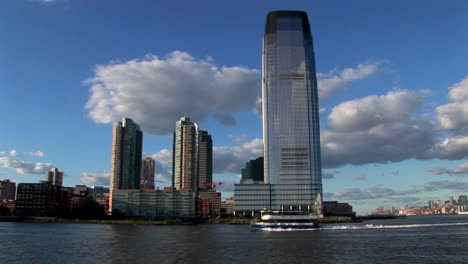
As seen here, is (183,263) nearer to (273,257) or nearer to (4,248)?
(273,257)

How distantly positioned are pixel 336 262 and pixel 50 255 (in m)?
61.2

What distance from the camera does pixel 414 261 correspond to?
290 ft

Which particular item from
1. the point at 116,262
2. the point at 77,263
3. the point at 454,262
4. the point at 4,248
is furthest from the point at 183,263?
the point at 4,248

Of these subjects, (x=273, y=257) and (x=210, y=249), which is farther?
(x=210, y=249)

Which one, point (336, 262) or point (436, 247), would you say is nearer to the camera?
point (336, 262)

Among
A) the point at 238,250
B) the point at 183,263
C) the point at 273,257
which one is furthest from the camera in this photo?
the point at 238,250

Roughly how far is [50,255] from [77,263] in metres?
17.0

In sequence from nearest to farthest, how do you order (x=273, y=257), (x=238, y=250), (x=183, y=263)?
(x=183, y=263), (x=273, y=257), (x=238, y=250)

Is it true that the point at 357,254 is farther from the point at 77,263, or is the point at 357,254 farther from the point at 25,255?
the point at 25,255

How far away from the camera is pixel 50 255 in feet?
331

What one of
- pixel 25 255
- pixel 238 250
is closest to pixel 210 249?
pixel 238 250

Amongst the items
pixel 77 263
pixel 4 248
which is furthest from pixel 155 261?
pixel 4 248

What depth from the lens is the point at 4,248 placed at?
116750 mm

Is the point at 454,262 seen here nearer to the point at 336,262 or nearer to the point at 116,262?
the point at 336,262
